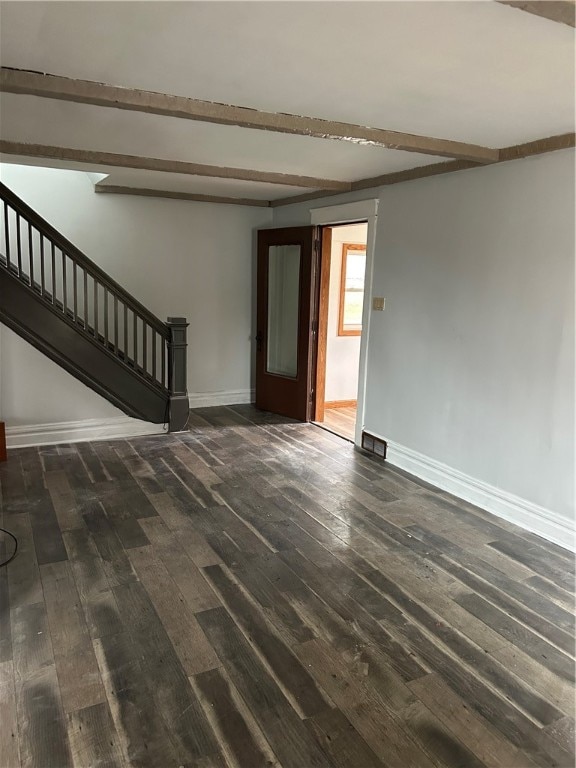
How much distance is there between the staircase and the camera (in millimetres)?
4398

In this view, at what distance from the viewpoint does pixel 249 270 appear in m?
6.50

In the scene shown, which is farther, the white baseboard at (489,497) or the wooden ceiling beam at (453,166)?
the white baseboard at (489,497)

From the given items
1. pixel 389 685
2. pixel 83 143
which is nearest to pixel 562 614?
pixel 389 685

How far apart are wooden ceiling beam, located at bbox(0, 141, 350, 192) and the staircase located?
563 mm

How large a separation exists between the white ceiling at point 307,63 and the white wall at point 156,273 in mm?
1963

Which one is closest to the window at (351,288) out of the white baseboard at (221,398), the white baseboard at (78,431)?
the white baseboard at (221,398)

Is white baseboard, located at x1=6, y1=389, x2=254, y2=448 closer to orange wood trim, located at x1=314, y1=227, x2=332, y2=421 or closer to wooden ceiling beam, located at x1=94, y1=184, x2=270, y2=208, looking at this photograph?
orange wood trim, located at x1=314, y1=227, x2=332, y2=421

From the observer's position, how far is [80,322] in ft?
15.7

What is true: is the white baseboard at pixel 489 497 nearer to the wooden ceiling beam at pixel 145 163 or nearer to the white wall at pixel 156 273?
the wooden ceiling beam at pixel 145 163

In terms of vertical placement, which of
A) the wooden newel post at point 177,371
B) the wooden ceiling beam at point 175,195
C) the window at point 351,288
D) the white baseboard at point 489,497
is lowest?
the white baseboard at point 489,497

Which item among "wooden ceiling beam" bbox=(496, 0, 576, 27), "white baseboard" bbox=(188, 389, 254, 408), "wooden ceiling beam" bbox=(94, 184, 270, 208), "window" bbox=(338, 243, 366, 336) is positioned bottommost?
"white baseboard" bbox=(188, 389, 254, 408)

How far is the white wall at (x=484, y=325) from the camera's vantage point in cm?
332

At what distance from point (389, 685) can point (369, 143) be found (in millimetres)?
2838

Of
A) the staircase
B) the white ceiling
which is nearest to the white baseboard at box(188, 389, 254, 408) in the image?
the staircase
